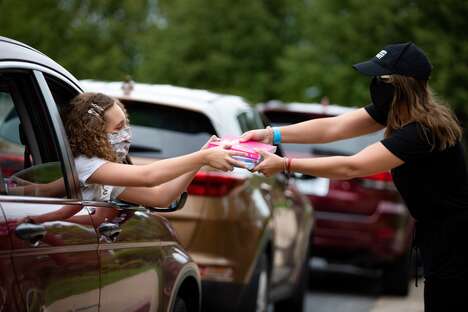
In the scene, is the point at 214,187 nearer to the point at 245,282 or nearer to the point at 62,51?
the point at 245,282

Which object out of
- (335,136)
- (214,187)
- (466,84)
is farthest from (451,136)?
(466,84)

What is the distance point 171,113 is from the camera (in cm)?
777

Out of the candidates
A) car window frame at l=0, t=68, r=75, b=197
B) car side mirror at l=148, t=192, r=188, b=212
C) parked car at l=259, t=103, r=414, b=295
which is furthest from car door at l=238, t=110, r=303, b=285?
car window frame at l=0, t=68, r=75, b=197

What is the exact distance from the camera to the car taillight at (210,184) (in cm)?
759

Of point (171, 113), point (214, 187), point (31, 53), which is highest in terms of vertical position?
point (31, 53)

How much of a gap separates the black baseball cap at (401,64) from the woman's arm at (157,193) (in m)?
0.99

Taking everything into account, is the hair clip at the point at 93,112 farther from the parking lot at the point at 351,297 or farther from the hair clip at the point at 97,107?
the parking lot at the point at 351,297

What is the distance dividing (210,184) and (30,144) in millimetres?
3101

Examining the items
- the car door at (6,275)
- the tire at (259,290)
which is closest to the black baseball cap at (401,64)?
the car door at (6,275)

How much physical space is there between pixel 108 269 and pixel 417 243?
166 centimetres

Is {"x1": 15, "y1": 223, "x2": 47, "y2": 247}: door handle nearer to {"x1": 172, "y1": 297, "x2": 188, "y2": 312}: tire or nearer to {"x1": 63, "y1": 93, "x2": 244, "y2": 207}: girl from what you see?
{"x1": 63, "y1": 93, "x2": 244, "y2": 207}: girl

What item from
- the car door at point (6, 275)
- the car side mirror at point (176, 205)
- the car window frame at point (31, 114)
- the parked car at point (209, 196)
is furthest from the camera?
the parked car at point (209, 196)

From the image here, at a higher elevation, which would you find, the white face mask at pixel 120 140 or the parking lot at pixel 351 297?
the white face mask at pixel 120 140

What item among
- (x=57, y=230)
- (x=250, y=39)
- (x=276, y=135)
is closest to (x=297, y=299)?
(x=276, y=135)
